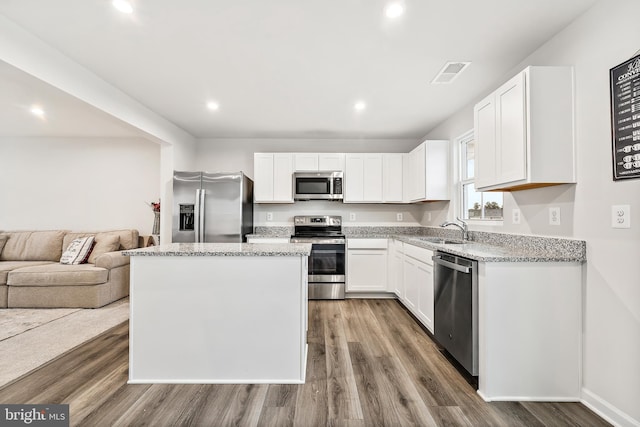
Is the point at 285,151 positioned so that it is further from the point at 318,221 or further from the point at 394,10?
the point at 394,10

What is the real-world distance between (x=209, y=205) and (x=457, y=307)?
3.15 m

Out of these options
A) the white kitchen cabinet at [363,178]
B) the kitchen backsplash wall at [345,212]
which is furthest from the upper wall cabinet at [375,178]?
the kitchen backsplash wall at [345,212]

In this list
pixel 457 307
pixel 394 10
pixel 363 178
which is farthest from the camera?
pixel 363 178

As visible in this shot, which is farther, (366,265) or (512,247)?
(366,265)

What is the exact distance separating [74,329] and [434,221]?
14.6 ft

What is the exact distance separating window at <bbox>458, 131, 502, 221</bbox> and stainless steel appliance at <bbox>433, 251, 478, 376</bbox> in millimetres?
962

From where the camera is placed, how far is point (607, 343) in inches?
67.8

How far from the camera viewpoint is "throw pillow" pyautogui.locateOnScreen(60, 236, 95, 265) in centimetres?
405

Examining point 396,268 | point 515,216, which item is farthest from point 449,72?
point 396,268

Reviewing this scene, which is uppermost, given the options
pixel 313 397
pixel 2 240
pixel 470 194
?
pixel 470 194

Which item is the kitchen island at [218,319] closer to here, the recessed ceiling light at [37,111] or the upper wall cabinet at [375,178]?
the upper wall cabinet at [375,178]

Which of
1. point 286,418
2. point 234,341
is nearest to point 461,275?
point 286,418

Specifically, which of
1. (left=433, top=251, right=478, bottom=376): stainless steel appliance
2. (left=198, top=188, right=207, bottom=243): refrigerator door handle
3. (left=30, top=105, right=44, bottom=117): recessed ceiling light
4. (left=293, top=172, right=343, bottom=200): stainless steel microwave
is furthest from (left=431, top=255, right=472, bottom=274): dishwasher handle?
(left=30, top=105, right=44, bottom=117): recessed ceiling light

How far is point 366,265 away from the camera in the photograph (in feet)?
13.9
